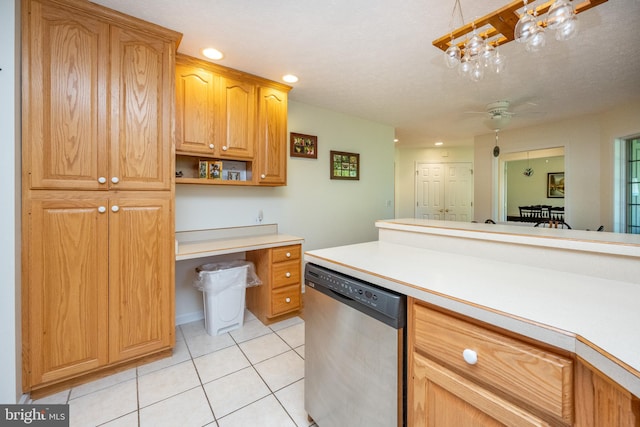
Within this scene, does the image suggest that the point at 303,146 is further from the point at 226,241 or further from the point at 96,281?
the point at 96,281

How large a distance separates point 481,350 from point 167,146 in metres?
2.11

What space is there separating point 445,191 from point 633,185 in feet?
9.97

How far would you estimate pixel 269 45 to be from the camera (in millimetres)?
2061

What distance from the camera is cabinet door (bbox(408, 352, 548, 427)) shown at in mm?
735

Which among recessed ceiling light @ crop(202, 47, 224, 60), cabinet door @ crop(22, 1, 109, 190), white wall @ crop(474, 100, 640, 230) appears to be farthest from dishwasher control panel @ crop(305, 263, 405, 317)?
white wall @ crop(474, 100, 640, 230)

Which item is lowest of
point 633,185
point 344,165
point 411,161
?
point 633,185

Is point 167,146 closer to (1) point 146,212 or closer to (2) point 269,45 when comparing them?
(1) point 146,212

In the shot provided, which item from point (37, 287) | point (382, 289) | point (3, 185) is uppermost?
point (3, 185)

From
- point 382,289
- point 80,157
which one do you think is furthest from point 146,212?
point 382,289

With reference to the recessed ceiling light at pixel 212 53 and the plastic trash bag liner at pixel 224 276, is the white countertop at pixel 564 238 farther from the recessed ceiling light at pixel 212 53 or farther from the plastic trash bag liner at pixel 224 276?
the recessed ceiling light at pixel 212 53

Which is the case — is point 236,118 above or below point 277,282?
above

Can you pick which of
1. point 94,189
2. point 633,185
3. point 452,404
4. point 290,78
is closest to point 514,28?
point 452,404

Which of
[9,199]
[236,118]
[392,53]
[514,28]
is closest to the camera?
[514,28]

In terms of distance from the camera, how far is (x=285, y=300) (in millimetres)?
2633
